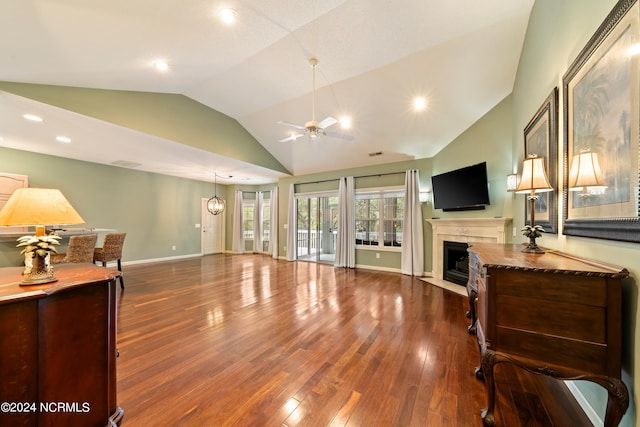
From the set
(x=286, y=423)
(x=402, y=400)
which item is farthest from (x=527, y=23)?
(x=286, y=423)

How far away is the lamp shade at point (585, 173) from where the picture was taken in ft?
4.59

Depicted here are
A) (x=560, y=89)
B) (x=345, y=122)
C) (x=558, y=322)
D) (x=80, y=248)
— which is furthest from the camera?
(x=345, y=122)

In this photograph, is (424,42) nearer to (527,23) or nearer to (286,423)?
(527,23)

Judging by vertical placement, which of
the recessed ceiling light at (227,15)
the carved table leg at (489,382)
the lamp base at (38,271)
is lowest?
the carved table leg at (489,382)

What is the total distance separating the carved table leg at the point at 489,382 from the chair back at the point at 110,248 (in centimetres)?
568

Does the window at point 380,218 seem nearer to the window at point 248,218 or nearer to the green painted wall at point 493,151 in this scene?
the green painted wall at point 493,151

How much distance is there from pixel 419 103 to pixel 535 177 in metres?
2.73

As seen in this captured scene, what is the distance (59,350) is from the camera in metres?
1.19

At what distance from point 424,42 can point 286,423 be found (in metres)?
4.17

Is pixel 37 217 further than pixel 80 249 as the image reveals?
No

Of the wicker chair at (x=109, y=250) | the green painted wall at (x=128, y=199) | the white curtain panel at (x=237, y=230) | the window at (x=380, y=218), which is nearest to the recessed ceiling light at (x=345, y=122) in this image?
the window at (x=380, y=218)

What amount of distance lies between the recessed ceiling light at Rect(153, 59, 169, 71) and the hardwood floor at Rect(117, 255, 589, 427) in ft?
11.1

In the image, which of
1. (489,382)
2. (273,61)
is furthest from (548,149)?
(273,61)

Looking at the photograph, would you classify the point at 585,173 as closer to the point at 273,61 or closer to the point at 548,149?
the point at 548,149
